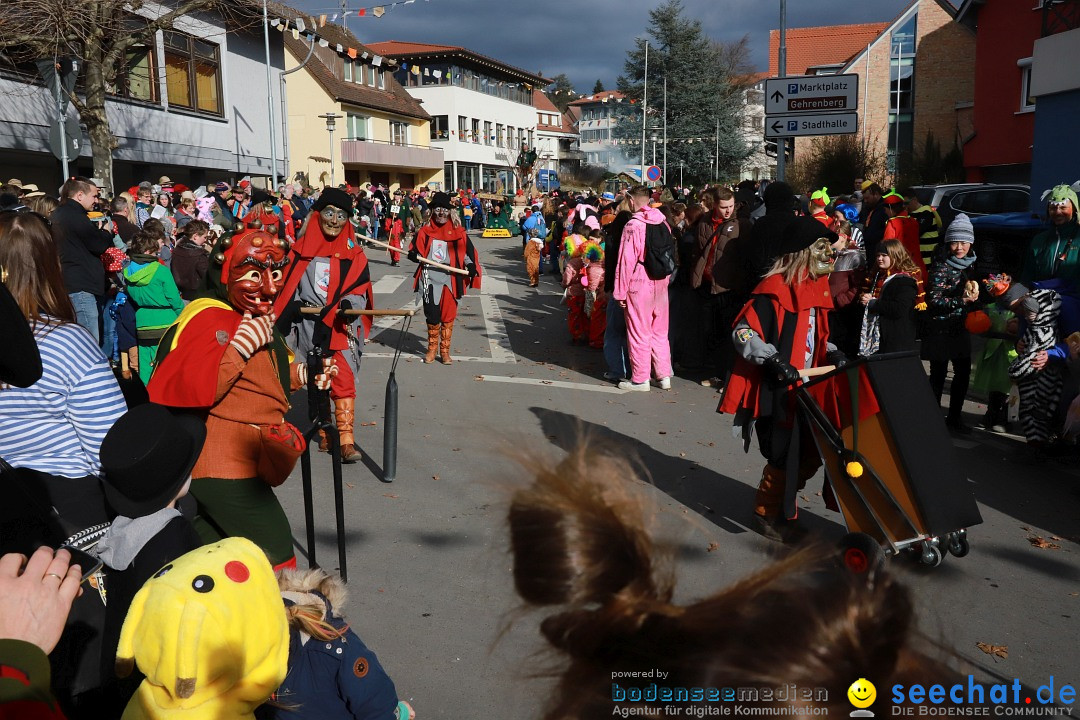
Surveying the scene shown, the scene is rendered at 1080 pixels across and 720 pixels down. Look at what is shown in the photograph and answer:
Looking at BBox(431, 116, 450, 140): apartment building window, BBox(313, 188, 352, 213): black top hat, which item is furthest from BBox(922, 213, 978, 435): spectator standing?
BBox(431, 116, 450, 140): apartment building window

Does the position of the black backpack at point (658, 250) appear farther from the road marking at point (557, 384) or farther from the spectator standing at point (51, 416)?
the spectator standing at point (51, 416)

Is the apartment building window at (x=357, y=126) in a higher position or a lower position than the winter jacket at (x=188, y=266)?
higher

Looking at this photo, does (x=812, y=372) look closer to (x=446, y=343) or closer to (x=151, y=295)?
(x=151, y=295)

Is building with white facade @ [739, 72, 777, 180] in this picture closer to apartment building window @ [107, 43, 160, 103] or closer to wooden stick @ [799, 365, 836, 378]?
apartment building window @ [107, 43, 160, 103]

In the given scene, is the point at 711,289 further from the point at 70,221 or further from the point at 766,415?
the point at 70,221

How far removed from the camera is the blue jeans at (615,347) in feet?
33.2

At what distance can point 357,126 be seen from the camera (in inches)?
2044

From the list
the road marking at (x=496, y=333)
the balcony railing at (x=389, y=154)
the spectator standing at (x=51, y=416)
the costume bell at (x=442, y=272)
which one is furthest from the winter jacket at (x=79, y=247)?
the balcony railing at (x=389, y=154)

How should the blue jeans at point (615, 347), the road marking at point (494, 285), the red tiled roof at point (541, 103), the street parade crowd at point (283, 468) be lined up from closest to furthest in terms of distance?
the street parade crowd at point (283, 468) < the blue jeans at point (615, 347) < the road marking at point (494, 285) < the red tiled roof at point (541, 103)

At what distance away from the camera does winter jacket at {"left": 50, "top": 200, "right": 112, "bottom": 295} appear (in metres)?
8.45

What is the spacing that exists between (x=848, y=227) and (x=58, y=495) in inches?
380

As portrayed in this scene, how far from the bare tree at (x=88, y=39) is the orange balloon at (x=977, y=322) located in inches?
612

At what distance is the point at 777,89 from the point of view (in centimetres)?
1123

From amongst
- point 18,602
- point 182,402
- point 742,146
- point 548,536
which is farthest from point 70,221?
point 742,146
